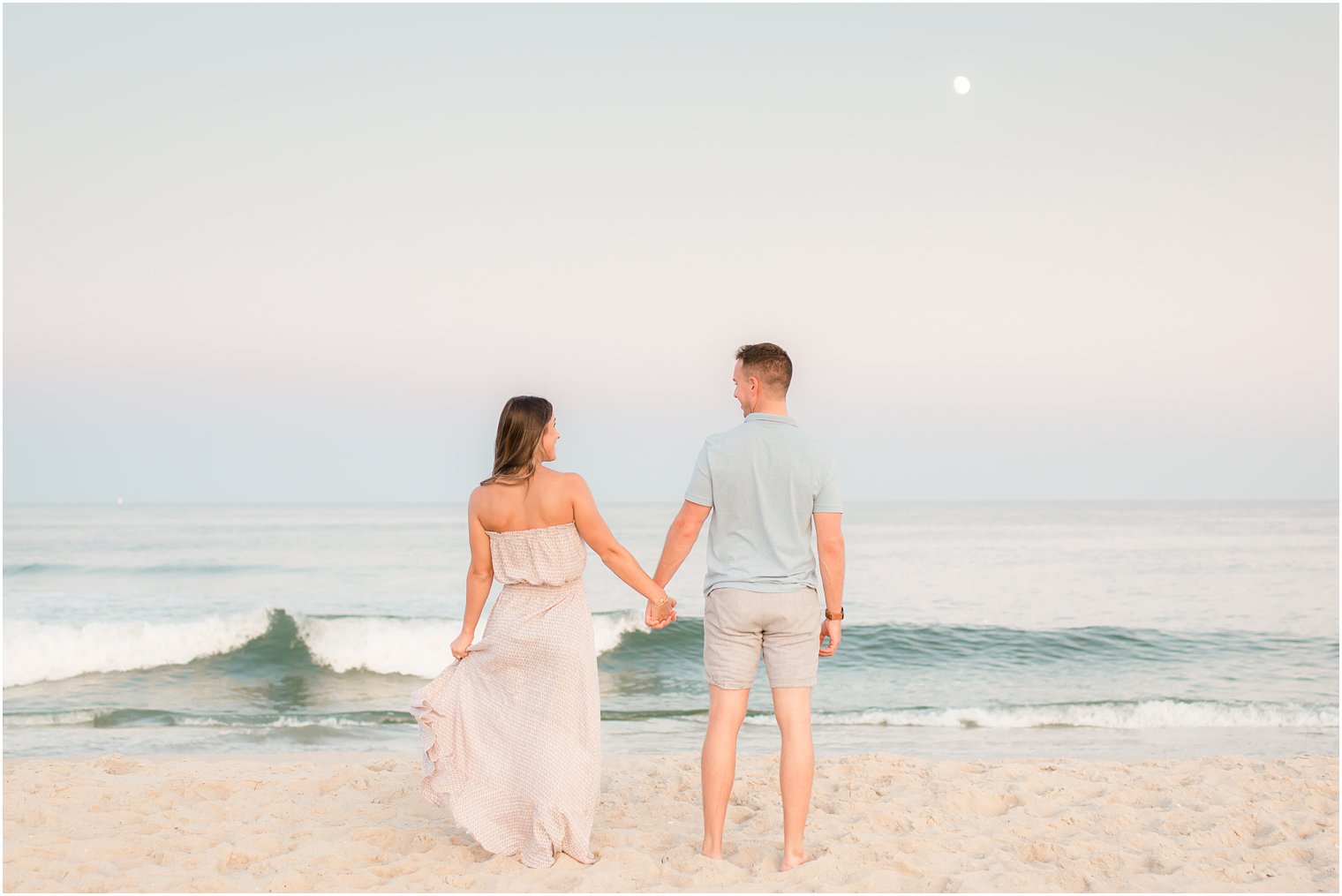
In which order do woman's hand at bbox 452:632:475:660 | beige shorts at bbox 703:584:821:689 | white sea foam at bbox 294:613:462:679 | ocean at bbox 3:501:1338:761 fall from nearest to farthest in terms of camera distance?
beige shorts at bbox 703:584:821:689, woman's hand at bbox 452:632:475:660, ocean at bbox 3:501:1338:761, white sea foam at bbox 294:613:462:679

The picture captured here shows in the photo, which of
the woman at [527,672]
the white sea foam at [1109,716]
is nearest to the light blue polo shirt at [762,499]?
the woman at [527,672]

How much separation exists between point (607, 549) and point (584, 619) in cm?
39

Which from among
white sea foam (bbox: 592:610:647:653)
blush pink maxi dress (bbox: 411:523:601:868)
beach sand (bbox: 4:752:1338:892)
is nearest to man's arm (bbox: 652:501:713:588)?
blush pink maxi dress (bbox: 411:523:601:868)

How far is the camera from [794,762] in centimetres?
372

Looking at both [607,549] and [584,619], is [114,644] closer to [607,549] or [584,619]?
[584,619]

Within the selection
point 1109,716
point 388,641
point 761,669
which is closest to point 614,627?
point 761,669

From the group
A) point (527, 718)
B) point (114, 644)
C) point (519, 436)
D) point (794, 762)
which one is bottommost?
point (114, 644)

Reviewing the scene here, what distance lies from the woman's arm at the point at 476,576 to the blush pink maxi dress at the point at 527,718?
0.04m

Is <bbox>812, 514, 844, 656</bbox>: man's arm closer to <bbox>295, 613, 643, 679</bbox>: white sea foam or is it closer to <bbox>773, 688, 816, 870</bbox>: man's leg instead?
<bbox>773, 688, 816, 870</bbox>: man's leg

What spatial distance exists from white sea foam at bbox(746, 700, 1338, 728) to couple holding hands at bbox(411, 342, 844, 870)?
508 centimetres

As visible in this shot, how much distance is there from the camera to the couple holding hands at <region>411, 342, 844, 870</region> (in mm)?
3682

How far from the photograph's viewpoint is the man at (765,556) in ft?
12.0

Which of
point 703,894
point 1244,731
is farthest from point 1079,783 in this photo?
point 1244,731

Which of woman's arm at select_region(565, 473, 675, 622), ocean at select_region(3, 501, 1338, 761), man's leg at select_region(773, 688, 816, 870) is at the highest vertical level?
woman's arm at select_region(565, 473, 675, 622)
